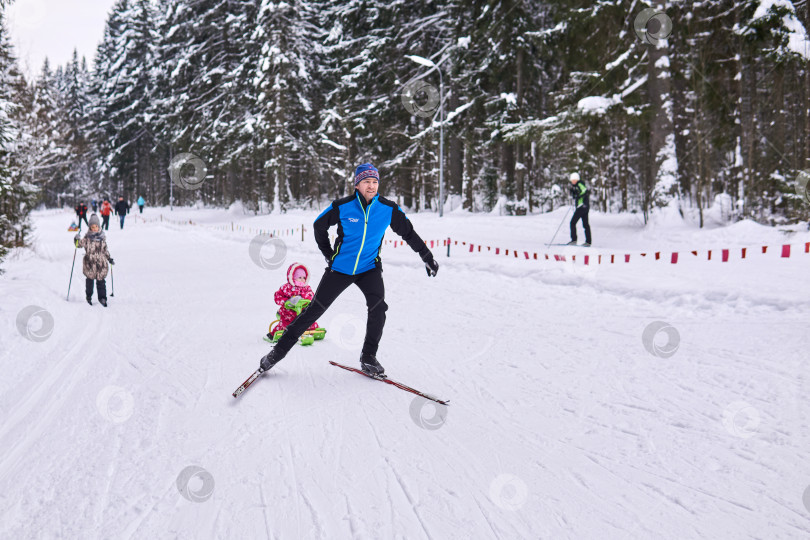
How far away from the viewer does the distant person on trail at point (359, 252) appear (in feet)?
15.8

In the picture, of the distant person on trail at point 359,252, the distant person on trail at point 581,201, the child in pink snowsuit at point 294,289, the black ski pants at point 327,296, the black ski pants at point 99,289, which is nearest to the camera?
the distant person on trail at point 359,252

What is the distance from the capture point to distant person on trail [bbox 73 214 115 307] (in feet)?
29.9

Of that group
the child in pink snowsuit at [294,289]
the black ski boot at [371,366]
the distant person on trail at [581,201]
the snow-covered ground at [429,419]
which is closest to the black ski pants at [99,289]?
the snow-covered ground at [429,419]

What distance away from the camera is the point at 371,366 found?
17.1 ft

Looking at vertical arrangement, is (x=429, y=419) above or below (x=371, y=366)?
below

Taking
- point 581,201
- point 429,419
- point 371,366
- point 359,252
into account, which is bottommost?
point 429,419

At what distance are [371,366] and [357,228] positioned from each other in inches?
54.0

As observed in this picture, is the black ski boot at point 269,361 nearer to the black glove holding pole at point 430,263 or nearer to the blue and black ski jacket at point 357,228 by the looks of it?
the blue and black ski jacket at point 357,228

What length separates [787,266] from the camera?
9883 millimetres

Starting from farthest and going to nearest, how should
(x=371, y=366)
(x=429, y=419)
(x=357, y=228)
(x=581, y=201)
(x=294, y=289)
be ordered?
1. (x=581, y=201)
2. (x=294, y=289)
3. (x=371, y=366)
4. (x=357, y=228)
5. (x=429, y=419)

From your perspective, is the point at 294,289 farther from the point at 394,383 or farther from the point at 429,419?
the point at 429,419

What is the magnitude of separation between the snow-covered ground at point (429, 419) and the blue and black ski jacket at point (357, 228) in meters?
1.17

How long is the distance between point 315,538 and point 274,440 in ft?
4.01

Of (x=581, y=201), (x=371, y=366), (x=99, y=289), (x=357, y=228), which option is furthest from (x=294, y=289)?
(x=581, y=201)
